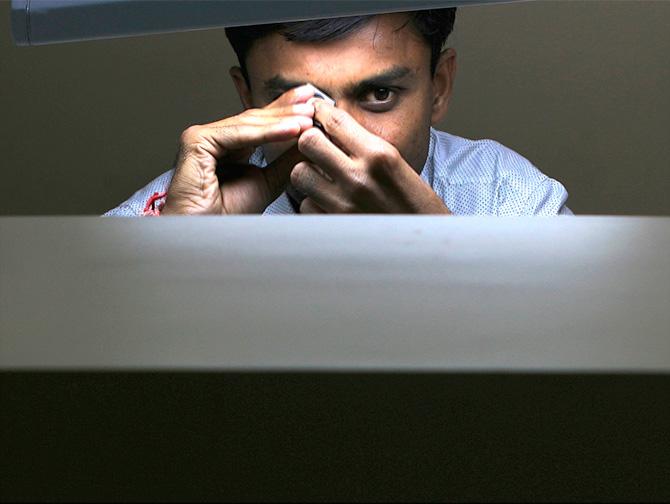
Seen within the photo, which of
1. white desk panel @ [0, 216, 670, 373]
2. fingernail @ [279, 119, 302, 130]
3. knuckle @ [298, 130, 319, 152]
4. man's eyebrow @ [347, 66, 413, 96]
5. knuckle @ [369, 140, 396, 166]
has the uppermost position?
man's eyebrow @ [347, 66, 413, 96]

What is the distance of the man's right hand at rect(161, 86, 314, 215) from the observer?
0.98 metres

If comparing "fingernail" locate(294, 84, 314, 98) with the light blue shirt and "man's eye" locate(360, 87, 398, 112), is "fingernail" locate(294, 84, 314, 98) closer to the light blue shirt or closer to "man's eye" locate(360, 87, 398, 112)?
"man's eye" locate(360, 87, 398, 112)

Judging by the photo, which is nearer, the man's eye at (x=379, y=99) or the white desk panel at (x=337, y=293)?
the white desk panel at (x=337, y=293)

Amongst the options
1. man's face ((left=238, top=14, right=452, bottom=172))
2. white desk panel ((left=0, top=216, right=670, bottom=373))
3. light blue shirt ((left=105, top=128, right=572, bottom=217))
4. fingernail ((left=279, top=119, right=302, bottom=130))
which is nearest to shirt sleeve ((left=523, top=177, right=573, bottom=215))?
light blue shirt ((left=105, top=128, right=572, bottom=217))

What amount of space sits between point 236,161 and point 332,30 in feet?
0.59

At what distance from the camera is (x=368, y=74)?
3.53ft

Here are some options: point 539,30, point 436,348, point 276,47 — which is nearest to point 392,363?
point 436,348

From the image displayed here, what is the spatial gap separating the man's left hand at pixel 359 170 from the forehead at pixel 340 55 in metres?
0.08

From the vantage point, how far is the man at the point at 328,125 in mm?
976

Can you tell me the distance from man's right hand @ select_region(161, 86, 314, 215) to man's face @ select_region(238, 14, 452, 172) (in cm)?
5

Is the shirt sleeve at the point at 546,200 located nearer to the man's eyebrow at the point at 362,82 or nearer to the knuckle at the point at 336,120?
the man's eyebrow at the point at 362,82

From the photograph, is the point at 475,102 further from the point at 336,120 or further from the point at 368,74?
the point at 336,120

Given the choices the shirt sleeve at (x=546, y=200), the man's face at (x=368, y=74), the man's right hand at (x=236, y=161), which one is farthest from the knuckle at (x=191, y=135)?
the shirt sleeve at (x=546, y=200)

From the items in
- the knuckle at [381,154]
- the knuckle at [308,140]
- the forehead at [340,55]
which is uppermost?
the forehead at [340,55]
